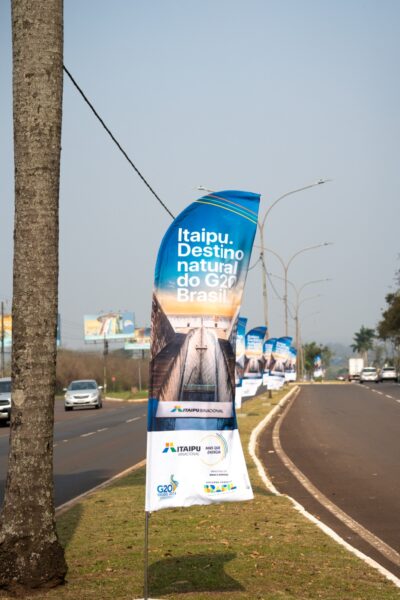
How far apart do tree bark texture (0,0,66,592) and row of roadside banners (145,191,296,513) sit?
97cm

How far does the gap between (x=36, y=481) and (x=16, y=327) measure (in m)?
1.18

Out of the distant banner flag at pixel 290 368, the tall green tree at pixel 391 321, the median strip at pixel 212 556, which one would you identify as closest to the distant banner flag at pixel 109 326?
the tall green tree at pixel 391 321

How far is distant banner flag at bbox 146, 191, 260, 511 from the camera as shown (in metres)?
6.97

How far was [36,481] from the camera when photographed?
24.2ft

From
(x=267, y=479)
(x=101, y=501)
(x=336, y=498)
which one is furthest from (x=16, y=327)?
(x=267, y=479)

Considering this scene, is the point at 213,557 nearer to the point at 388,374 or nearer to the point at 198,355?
the point at 198,355

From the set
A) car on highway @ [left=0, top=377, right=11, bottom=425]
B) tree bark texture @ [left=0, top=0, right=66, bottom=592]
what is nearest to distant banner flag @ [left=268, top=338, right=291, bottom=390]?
car on highway @ [left=0, top=377, right=11, bottom=425]

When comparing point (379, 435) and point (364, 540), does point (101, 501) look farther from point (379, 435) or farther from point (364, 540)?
point (379, 435)

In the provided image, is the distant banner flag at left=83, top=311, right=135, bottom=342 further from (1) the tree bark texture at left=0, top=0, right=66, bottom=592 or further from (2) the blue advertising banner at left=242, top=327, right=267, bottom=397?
(1) the tree bark texture at left=0, top=0, right=66, bottom=592

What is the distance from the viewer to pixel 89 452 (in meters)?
23.0

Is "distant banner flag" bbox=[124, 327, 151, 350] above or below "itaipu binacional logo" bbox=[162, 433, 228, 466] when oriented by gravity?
above

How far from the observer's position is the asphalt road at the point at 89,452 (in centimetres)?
1659

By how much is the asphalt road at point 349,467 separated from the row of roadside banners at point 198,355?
2.16 m

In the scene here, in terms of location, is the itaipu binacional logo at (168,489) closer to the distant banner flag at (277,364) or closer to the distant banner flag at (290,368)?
the distant banner flag at (277,364)
